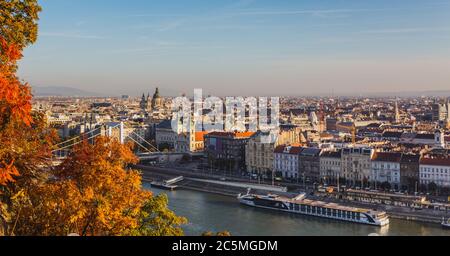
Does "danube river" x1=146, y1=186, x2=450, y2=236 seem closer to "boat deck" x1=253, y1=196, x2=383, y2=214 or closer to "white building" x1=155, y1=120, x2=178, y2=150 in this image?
"boat deck" x1=253, y1=196, x2=383, y2=214

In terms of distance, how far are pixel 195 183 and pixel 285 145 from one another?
283cm

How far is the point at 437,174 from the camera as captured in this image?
13656 mm

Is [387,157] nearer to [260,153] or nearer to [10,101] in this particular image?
[260,153]

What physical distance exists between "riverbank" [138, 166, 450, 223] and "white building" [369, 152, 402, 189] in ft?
7.04

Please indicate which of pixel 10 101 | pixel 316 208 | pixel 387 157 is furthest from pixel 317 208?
pixel 10 101

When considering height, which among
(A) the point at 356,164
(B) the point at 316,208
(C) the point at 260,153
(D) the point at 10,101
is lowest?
(B) the point at 316,208

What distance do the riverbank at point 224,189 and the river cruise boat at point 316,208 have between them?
1.48ft

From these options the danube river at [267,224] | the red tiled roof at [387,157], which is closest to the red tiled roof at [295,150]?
the red tiled roof at [387,157]

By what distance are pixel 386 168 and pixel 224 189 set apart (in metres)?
4.02

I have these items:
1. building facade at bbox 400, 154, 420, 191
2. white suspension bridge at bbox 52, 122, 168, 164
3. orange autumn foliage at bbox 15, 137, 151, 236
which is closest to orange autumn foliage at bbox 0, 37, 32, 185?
orange autumn foliage at bbox 15, 137, 151, 236

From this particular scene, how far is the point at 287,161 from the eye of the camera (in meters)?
16.6

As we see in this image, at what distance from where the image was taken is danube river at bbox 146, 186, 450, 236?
403 inches

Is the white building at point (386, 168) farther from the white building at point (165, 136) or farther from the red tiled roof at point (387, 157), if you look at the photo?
the white building at point (165, 136)
